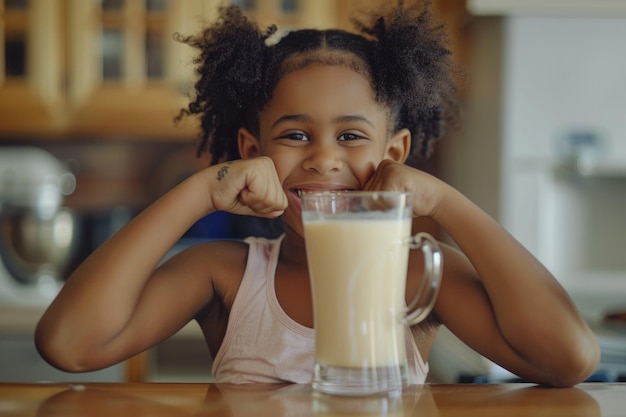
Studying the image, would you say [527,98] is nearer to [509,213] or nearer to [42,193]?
[509,213]

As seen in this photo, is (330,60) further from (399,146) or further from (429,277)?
(429,277)

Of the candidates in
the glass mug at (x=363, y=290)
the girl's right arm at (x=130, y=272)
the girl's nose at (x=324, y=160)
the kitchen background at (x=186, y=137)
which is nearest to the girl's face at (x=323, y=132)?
the girl's nose at (x=324, y=160)

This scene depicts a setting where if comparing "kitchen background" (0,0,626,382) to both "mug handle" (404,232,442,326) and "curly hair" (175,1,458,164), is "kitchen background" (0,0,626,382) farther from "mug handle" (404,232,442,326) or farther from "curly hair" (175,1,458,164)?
"mug handle" (404,232,442,326)

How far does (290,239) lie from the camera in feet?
3.84

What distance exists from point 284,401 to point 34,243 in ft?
7.04

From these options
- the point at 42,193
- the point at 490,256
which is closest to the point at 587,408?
the point at 490,256

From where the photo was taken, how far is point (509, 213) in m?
2.49

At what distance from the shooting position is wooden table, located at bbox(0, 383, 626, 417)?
27.1 inches

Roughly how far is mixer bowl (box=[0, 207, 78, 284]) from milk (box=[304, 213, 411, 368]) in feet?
6.81

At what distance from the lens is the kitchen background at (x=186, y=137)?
2492mm

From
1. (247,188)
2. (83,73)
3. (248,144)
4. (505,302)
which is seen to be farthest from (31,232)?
(505,302)

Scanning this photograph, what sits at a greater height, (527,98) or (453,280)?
(527,98)

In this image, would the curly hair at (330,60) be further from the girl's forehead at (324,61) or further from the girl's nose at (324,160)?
the girl's nose at (324,160)

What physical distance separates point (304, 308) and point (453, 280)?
20 cm
